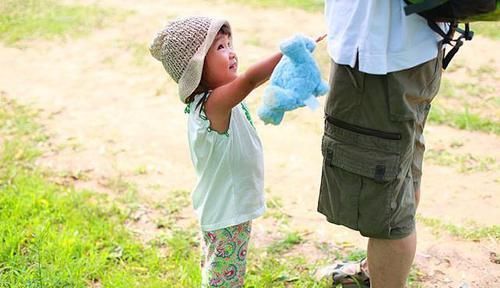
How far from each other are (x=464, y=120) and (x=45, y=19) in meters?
4.28

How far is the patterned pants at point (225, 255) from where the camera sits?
2283mm

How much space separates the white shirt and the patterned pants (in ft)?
2.27

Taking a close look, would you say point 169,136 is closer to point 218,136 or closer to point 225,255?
point 225,255

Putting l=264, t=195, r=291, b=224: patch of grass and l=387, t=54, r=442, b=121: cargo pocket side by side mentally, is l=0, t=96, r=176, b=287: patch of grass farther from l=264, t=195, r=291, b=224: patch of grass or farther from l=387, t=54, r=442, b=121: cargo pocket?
l=387, t=54, r=442, b=121: cargo pocket

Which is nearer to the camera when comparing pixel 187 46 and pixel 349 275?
pixel 187 46

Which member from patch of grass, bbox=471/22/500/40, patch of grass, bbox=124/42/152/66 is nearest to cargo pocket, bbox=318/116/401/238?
patch of grass, bbox=124/42/152/66

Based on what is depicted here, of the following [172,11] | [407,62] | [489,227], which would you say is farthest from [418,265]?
[172,11]

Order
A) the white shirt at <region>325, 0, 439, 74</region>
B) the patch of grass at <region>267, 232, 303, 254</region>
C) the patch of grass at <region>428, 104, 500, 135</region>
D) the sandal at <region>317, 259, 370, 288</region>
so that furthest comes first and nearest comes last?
1. the patch of grass at <region>428, 104, 500, 135</region>
2. the patch of grass at <region>267, 232, 303, 254</region>
3. the sandal at <region>317, 259, 370, 288</region>
4. the white shirt at <region>325, 0, 439, 74</region>

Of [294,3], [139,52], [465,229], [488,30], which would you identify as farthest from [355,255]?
[294,3]

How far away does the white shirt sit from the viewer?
6.21 feet

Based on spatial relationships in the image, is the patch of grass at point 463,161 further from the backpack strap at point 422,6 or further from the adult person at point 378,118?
the backpack strap at point 422,6

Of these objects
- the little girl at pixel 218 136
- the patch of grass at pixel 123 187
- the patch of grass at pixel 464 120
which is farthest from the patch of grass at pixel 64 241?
the patch of grass at pixel 464 120

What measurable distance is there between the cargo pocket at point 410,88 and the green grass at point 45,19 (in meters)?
4.90

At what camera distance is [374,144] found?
2.01 meters
